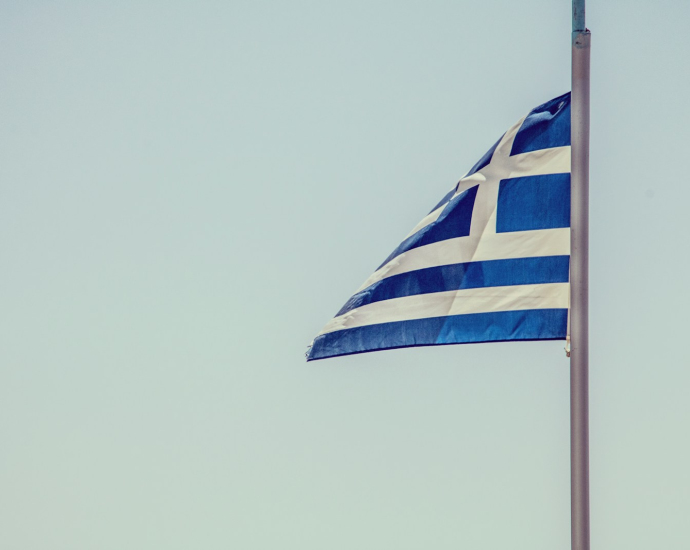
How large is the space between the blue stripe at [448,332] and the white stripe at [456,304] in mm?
63

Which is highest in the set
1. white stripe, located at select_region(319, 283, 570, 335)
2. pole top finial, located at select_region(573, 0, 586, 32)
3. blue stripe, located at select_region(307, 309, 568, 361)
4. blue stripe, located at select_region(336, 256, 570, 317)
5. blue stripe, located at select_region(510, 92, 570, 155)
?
pole top finial, located at select_region(573, 0, 586, 32)

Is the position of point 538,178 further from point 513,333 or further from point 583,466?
point 583,466

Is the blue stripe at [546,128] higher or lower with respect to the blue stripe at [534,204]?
higher

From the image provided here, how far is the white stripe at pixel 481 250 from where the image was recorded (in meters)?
11.4

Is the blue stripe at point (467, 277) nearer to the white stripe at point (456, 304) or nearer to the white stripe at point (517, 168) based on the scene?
the white stripe at point (456, 304)

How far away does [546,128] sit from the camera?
37.6 feet

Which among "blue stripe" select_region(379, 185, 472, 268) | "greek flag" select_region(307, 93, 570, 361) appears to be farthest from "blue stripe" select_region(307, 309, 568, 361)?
"blue stripe" select_region(379, 185, 472, 268)

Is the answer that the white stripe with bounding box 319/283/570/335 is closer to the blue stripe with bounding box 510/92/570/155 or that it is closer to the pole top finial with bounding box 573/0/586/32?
the blue stripe with bounding box 510/92/570/155

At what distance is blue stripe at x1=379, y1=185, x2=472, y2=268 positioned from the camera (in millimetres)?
11836

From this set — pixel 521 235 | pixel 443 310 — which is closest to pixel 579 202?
Result: pixel 521 235

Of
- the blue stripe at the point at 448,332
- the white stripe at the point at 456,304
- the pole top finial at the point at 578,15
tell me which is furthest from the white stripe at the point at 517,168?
the pole top finial at the point at 578,15

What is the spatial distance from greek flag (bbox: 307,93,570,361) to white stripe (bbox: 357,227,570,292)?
0.5 inches

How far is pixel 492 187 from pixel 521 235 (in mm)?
718

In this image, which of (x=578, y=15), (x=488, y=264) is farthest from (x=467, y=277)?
(x=578, y=15)
